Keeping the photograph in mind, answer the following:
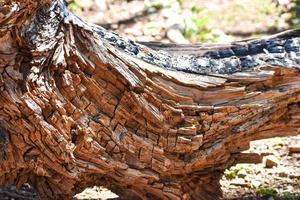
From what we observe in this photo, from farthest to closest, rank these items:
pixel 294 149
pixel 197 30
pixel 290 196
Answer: pixel 197 30
pixel 294 149
pixel 290 196

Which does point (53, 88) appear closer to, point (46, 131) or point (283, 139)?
point (46, 131)

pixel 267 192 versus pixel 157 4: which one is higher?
pixel 157 4

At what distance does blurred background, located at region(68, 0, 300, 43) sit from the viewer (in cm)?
628

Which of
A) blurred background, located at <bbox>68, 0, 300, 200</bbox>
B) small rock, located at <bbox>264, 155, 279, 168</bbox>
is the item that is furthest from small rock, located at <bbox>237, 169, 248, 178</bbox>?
blurred background, located at <bbox>68, 0, 300, 200</bbox>

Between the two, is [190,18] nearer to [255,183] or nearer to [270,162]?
[270,162]

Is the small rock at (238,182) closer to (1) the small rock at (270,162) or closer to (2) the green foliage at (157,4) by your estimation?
(1) the small rock at (270,162)

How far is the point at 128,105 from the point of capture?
123 inches

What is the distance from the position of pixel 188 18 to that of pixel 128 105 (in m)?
3.42

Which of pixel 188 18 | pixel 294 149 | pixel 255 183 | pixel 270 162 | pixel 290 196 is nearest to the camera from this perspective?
pixel 290 196

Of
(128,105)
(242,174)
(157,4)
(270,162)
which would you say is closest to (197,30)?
(157,4)

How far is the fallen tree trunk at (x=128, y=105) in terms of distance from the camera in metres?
2.92

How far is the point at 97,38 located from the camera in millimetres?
3059

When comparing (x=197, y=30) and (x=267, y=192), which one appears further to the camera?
(x=197, y=30)

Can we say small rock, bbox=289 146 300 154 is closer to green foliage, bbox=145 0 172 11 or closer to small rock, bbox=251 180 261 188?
small rock, bbox=251 180 261 188
